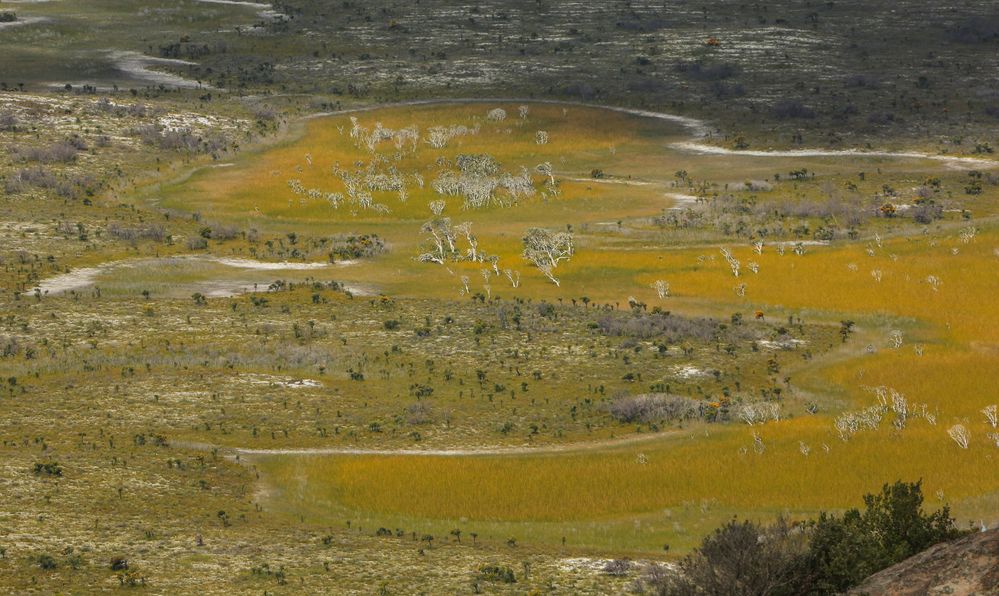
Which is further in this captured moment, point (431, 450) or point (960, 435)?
point (431, 450)

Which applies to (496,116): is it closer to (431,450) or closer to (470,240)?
(470,240)

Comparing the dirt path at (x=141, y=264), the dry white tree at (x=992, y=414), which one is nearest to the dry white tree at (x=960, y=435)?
the dry white tree at (x=992, y=414)

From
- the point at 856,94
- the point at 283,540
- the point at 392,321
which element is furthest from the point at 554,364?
the point at 856,94

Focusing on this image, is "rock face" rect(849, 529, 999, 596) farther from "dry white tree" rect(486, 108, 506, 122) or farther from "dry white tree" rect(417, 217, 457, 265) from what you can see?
"dry white tree" rect(486, 108, 506, 122)

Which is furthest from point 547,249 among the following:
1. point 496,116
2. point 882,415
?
point 496,116

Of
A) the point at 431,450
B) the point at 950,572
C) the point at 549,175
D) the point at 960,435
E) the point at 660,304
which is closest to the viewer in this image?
the point at 950,572

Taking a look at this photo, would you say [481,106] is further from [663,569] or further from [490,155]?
[663,569]
